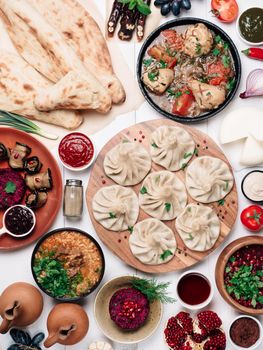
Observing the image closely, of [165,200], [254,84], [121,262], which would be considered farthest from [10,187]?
[254,84]

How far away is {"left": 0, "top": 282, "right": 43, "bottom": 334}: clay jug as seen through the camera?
3.18 meters

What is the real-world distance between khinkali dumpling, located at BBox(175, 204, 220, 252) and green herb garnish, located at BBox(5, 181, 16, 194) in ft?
2.88

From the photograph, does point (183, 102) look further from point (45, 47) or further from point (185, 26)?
point (45, 47)

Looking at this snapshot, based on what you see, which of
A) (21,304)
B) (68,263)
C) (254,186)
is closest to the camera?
(21,304)

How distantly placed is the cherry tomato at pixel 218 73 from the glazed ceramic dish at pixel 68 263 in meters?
1.07

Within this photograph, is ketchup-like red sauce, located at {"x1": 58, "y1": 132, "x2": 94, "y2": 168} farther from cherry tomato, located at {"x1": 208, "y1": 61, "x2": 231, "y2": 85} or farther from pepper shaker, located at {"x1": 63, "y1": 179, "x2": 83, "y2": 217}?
cherry tomato, located at {"x1": 208, "y1": 61, "x2": 231, "y2": 85}

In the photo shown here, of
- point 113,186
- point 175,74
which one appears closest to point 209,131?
point 175,74

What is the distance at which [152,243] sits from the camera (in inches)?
132

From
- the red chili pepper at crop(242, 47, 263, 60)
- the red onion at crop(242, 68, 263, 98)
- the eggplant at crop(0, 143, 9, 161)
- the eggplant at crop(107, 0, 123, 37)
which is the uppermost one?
the eggplant at crop(107, 0, 123, 37)

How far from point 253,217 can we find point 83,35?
1.33 metres

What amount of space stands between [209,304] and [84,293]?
Answer: 2.26 ft

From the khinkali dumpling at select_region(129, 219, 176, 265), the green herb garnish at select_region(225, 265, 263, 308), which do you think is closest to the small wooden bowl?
the green herb garnish at select_region(225, 265, 263, 308)

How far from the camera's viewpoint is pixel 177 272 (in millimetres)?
3469

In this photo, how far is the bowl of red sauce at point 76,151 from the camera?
3.40 m
